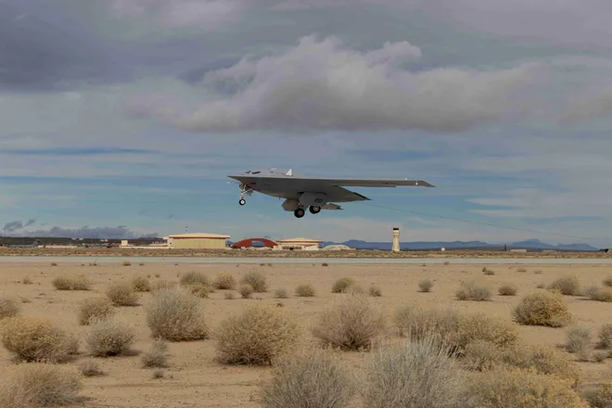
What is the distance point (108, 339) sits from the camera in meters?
17.8

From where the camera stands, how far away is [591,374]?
50.9 feet

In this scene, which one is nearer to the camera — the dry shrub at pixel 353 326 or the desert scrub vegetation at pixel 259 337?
the desert scrub vegetation at pixel 259 337

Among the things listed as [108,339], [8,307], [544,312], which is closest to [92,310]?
[8,307]

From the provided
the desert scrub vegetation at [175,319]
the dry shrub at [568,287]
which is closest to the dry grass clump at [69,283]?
the desert scrub vegetation at [175,319]

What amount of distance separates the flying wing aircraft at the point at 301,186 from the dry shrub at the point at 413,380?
8.11m

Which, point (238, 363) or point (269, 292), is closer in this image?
point (238, 363)

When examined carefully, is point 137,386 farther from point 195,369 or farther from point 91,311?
point 91,311

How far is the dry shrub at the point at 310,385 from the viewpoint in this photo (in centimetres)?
983

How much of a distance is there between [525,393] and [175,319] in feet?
48.1

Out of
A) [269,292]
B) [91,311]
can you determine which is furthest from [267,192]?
[269,292]

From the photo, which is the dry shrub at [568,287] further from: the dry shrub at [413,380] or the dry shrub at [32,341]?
the dry shrub at [413,380]

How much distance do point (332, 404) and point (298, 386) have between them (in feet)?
1.94

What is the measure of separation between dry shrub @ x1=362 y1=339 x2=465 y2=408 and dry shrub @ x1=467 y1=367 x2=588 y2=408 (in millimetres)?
587

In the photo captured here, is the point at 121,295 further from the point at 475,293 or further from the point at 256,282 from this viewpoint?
the point at 475,293
